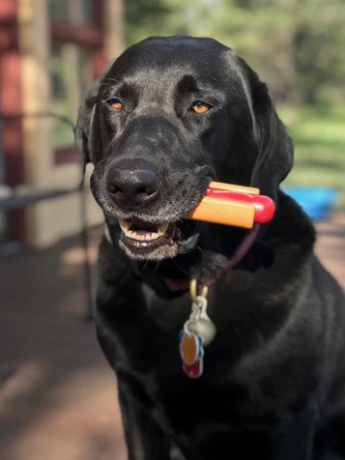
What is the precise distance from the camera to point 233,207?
74.5 inches

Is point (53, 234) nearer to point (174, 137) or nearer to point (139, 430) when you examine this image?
point (139, 430)

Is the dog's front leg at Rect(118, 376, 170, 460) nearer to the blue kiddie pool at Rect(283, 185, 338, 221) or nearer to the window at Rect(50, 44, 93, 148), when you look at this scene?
the window at Rect(50, 44, 93, 148)

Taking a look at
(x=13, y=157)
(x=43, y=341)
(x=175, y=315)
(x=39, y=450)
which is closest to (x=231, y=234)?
(x=175, y=315)

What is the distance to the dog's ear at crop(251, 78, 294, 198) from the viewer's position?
2.19 metres

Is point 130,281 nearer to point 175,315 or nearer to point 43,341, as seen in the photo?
point 175,315

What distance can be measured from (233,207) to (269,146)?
401 millimetres

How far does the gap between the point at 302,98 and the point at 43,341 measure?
38763mm

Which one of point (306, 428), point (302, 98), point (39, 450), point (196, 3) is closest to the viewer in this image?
point (306, 428)

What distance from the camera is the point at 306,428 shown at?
6.86 feet

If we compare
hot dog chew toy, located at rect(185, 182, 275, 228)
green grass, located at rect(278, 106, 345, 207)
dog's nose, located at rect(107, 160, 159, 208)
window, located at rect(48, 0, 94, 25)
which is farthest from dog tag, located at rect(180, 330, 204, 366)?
window, located at rect(48, 0, 94, 25)

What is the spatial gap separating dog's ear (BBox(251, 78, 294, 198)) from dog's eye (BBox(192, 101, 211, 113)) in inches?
8.7

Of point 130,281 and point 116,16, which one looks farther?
point 116,16

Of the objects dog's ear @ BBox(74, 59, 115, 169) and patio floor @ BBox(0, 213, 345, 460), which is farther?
patio floor @ BBox(0, 213, 345, 460)

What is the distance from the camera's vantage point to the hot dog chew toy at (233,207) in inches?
73.7
